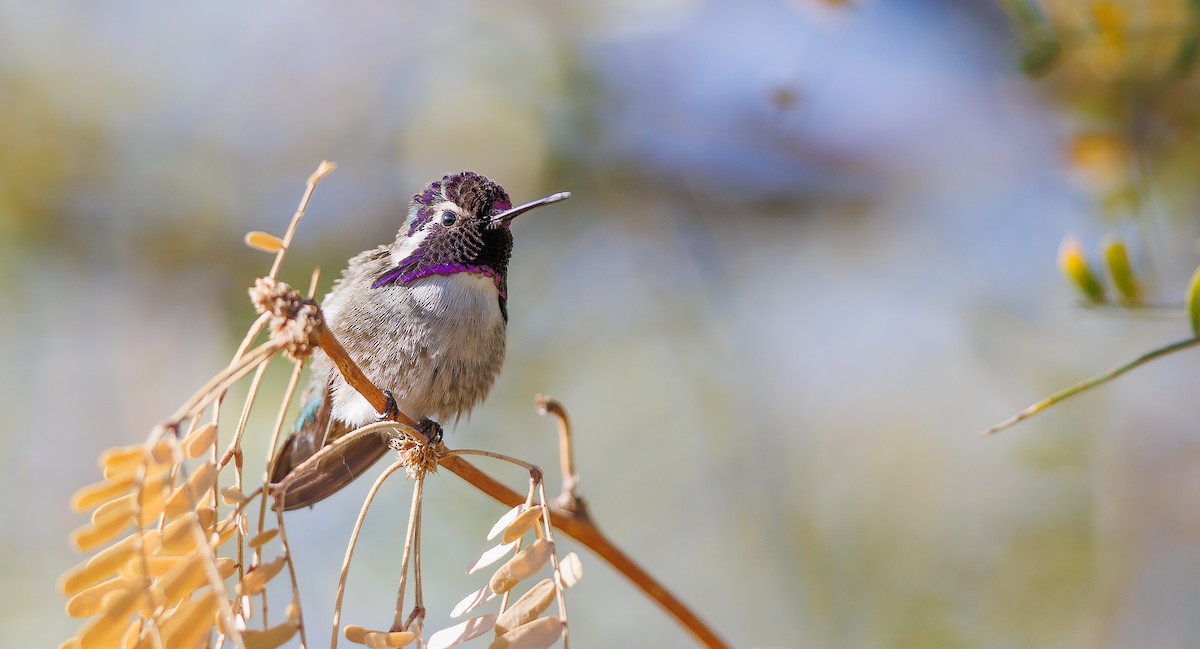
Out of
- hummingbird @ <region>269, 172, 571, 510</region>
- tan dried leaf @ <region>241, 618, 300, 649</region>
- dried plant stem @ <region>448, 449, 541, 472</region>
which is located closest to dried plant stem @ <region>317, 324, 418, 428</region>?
dried plant stem @ <region>448, 449, 541, 472</region>

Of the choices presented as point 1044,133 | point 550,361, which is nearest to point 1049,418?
point 1044,133

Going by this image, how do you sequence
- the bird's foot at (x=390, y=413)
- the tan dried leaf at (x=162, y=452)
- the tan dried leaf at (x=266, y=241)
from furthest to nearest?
the bird's foot at (x=390, y=413)
the tan dried leaf at (x=266, y=241)
the tan dried leaf at (x=162, y=452)

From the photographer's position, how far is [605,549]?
1.87 meters

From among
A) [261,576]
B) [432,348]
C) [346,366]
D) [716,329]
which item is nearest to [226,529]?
[261,576]

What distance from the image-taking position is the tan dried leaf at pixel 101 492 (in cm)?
135

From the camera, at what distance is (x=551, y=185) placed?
6.73 metres

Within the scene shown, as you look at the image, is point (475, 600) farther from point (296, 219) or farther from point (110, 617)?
point (296, 219)

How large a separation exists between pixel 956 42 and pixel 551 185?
2.82 metres

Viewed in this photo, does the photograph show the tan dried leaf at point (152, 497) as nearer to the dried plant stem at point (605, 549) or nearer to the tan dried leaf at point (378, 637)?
the tan dried leaf at point (378, 637)

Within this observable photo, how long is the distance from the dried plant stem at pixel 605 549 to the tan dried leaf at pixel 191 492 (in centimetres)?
55

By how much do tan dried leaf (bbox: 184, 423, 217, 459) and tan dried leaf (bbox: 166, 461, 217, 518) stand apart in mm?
57

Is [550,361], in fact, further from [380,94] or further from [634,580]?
[634,580]

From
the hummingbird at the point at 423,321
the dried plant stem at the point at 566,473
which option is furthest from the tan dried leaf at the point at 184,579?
the hummingbird at the point at 423,321

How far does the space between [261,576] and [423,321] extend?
6.02 ft
